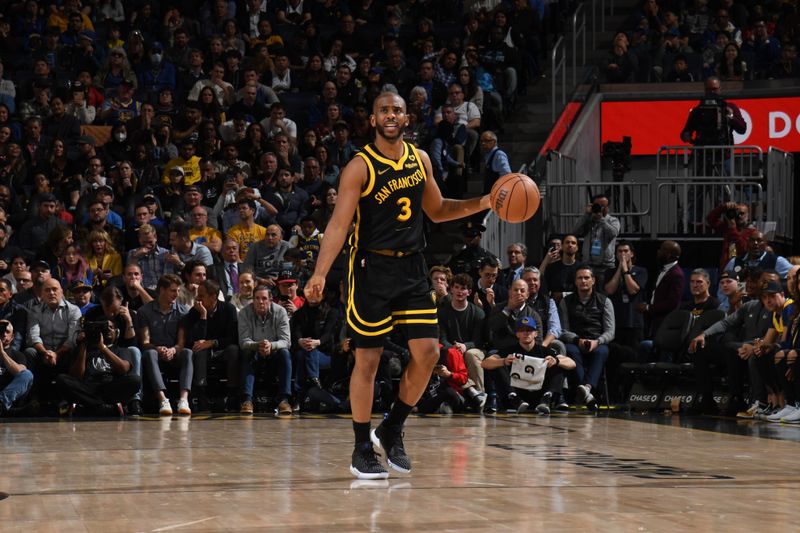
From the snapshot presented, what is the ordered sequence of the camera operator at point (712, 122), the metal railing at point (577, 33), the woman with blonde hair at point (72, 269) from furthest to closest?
the metal railing at point (577, 33) < the camera operator at point (712, 122) < the woman with blonde hair at point (72, 269)

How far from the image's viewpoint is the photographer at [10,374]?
11.2m

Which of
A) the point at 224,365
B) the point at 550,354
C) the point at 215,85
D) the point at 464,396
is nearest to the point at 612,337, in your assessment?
the point at 550,354

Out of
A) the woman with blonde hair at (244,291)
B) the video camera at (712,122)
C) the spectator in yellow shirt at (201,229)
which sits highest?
the video camera at (712,122)

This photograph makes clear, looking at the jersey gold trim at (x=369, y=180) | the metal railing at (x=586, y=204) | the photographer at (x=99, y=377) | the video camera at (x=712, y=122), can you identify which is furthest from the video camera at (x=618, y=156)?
the jersey gold trim at (x=369, y=180)

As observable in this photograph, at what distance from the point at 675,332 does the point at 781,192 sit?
4.83 meters

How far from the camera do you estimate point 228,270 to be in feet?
44.4

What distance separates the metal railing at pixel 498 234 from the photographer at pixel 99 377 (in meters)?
5.22

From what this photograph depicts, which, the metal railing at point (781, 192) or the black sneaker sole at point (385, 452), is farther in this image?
the metal railing at point (781, 192)

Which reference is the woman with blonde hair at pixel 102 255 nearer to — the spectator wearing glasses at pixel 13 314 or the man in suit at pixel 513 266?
the spectator wearing glasses at pixel 13 314

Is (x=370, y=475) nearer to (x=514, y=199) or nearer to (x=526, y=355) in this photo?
(x=514, y=199)

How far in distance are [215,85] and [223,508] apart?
13115 mm

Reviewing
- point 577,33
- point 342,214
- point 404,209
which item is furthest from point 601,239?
point 342,214

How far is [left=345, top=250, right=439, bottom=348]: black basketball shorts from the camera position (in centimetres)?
647

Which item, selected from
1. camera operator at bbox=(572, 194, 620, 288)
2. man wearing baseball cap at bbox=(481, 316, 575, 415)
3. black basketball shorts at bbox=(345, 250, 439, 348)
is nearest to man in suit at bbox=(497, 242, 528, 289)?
camera operator at bbox=(572, 194, 620, 288)
